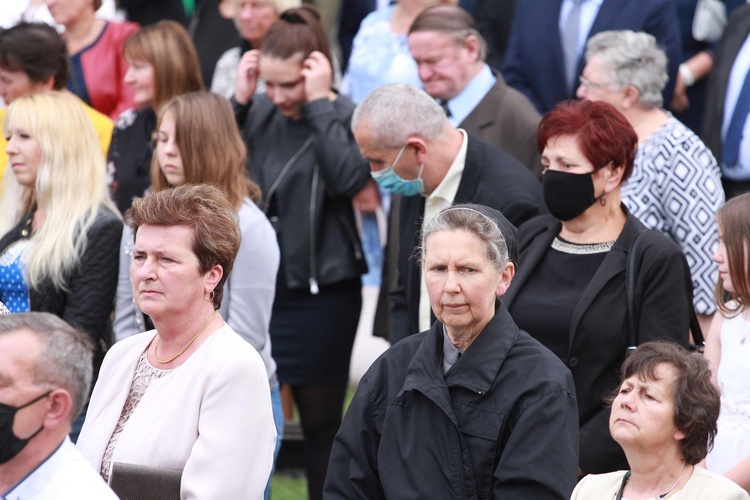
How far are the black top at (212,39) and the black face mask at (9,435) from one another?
5292mm

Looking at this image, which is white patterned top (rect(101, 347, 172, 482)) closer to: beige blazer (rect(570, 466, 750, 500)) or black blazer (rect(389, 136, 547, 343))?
beige blazer (rect(570, 466, 750, 500))

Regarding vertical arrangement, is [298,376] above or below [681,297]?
below

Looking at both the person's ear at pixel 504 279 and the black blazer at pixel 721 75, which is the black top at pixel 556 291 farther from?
the black blazer at pixel 721 75

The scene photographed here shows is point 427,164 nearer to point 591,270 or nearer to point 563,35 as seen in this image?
point 591,270

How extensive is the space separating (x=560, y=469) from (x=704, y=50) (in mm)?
4613

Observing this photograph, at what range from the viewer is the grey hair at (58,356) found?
11.2 feet

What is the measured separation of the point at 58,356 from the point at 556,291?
2312 millimetres

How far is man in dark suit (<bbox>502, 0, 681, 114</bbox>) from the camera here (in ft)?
23.5

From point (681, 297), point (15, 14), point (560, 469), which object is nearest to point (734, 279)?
point (681, 297)

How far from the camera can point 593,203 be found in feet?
16.8

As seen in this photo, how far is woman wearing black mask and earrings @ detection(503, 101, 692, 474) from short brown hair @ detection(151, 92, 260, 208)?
1346 mm

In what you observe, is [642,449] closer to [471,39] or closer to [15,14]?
[471,39]

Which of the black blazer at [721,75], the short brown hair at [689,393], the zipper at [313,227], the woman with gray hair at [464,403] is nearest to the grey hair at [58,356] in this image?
the woman with gray hair at [464,403]

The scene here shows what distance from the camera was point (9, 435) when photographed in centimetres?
335
